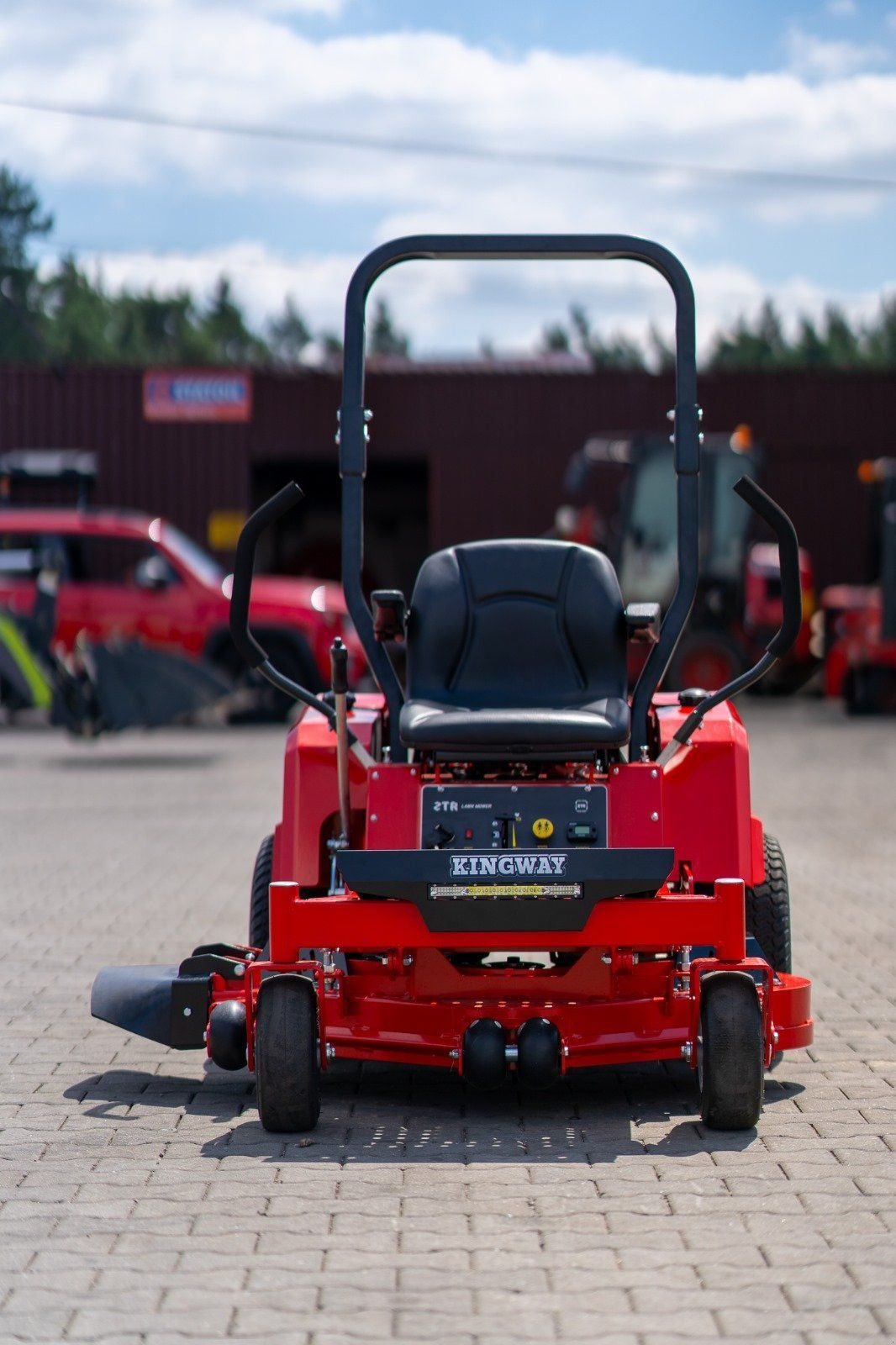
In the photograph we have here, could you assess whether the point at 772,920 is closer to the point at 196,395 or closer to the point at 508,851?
the point at 508,851

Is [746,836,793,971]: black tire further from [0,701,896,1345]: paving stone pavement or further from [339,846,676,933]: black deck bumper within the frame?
[339,846,676,933]: black deck bumper

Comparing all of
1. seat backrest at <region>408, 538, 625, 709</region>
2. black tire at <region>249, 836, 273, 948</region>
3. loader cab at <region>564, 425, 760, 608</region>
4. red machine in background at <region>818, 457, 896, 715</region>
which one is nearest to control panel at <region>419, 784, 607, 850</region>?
seat backrest at <region>408, 538, 625, 709</region>

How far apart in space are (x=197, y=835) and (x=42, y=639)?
20.4 ft

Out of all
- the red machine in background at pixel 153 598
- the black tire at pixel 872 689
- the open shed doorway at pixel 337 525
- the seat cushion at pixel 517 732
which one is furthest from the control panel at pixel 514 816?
the open shed doorway at pixel 337 525

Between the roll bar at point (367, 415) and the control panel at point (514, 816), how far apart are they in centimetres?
47

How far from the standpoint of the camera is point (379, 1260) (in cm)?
444

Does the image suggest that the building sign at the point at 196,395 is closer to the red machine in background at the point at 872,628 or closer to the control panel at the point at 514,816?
the red machine in background at the point at 872,628

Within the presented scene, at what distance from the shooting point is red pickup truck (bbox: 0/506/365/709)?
21.3 meters

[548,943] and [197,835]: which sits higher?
[548,943]

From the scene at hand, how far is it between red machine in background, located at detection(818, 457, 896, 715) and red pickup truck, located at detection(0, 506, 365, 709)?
18.6 feet

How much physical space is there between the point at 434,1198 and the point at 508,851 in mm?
1042

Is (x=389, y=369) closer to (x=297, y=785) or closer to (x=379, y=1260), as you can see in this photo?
(x=297, y=785)

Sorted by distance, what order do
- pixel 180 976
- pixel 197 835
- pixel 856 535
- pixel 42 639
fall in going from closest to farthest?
pixel 180 976 < pixel 197 835 < pixel 42 639 < pixel 856 535

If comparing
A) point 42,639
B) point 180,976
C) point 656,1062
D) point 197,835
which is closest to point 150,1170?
point 180,976
